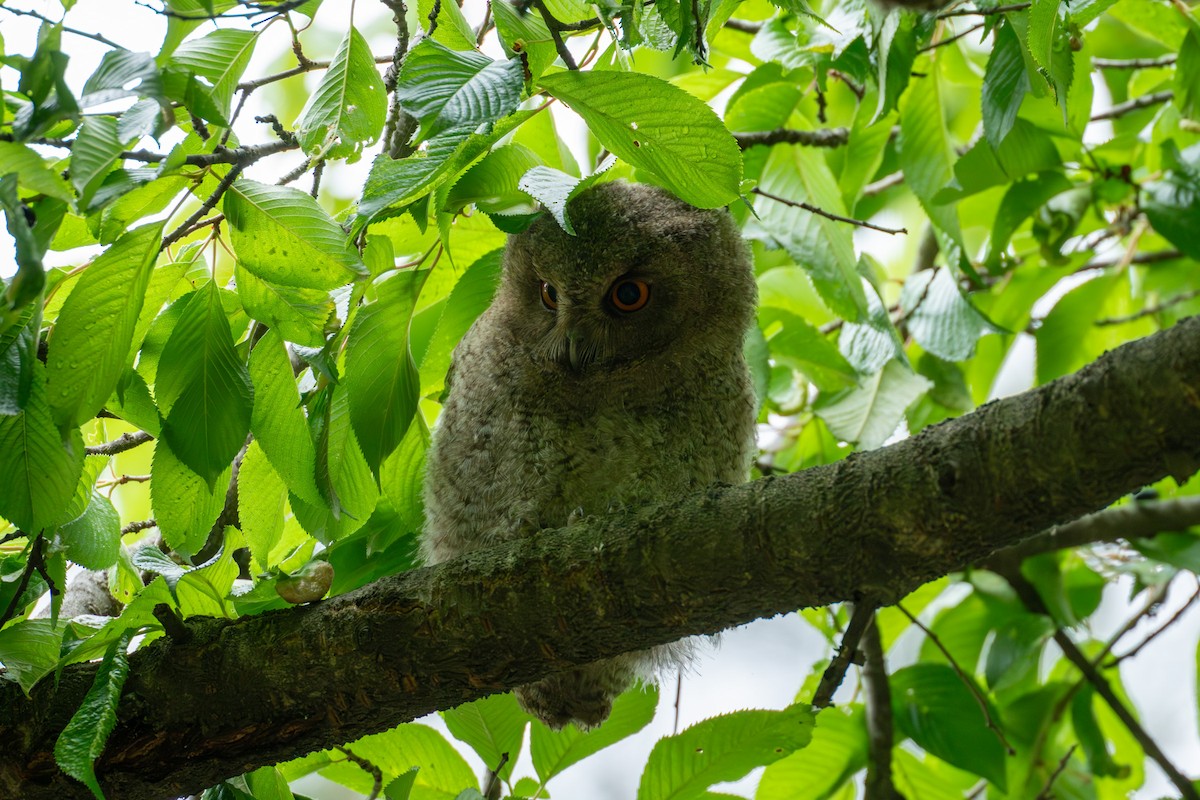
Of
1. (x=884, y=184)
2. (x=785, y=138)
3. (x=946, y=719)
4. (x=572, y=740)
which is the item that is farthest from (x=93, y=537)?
(x=884, y=184)

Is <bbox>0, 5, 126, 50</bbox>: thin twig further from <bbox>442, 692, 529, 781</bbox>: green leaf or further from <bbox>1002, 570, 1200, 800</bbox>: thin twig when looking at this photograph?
<bbox>1002, 570, 1200, 800</bbox>: thin twig

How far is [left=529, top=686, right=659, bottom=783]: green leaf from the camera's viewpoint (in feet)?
7.89

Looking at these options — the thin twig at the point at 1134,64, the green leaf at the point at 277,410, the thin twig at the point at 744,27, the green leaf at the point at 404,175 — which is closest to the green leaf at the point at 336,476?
the green leaf at the point at 277,410

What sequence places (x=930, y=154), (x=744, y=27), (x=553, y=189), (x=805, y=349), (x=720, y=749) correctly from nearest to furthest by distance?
(x=553, y=189) < (x=720, y=749) < (x=930, y=154) < (x=805, y=349) < (x=744, y=27)

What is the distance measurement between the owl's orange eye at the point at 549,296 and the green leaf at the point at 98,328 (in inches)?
46.2

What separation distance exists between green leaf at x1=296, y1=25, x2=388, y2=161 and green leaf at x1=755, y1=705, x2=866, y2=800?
211 centimetres

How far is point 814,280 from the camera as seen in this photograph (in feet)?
9.00

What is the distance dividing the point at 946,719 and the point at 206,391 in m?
2.40

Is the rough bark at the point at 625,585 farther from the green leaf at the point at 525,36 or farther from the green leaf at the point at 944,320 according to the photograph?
the green leaf at the point at 944,320

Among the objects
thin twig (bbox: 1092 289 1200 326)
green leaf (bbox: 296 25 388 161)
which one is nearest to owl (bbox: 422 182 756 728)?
green leaf (bbox: 296 25 388 161)

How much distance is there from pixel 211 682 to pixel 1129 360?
1.57 m

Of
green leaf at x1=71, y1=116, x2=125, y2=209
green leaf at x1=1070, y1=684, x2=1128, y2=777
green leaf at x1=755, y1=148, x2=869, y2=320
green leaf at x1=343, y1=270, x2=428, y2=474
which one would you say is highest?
green leaf at x1=71, y1=116, x2=125, y2=209

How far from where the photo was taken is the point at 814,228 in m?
2.81

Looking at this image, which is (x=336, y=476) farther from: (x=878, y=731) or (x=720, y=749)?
(x=878, y=731)
